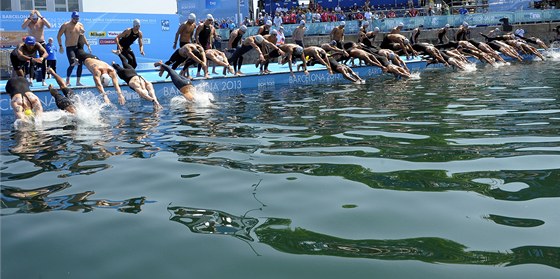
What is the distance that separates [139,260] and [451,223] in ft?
6.40

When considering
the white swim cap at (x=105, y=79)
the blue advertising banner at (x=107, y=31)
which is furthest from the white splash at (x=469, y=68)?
the white swim cap at (x=105, y=79)

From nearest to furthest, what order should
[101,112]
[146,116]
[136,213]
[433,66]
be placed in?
[136,213], [146,116], [101,112], [433,66]

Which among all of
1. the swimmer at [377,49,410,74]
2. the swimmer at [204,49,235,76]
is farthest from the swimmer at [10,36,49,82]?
the swimmer at [377,49,410,74]

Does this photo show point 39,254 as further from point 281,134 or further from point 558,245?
point 281,134

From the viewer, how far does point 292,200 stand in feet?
13.2

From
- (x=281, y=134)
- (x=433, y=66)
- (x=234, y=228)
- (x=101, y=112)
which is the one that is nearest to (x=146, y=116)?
(x=101, y=112)

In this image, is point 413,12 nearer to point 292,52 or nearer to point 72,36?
point 292,52

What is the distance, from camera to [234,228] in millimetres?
3426

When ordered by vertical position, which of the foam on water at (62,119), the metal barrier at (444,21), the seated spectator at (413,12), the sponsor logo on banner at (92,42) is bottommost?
the foam on water at (62,119)

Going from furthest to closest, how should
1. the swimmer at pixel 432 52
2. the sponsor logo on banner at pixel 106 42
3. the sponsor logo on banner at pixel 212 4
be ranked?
the sponsor logo on banner at pixel 212 4 → the sponsor logo on banner at pixel 106 42 → the swimmer at pixel 432 52

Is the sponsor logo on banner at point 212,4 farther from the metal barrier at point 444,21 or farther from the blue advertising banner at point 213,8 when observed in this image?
the metal barrier at point 444,21

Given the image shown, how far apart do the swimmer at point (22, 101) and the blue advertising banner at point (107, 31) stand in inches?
352

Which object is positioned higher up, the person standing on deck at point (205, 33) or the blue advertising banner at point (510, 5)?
the blue advertising banner at point (510, 5)

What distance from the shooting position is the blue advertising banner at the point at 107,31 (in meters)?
17.5
